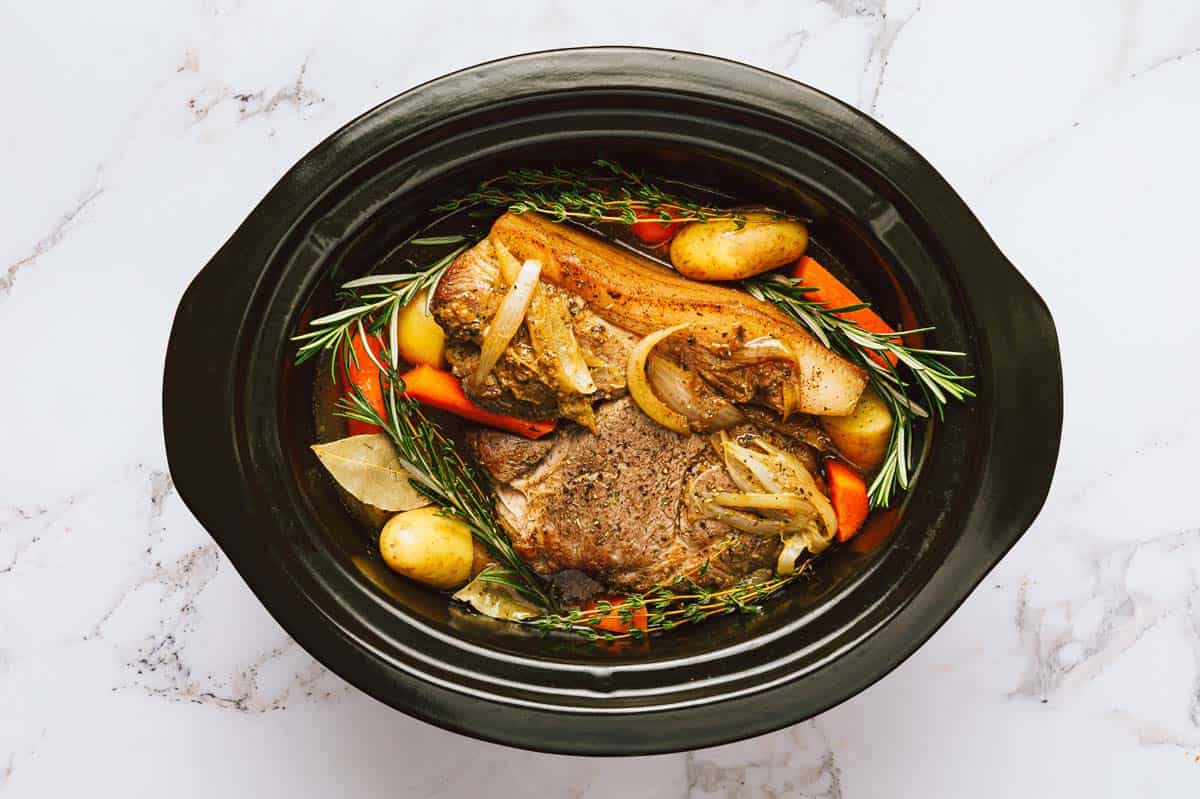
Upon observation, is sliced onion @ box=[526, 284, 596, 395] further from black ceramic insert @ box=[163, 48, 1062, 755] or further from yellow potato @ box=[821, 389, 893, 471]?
yellow potato @ box=[821, 389, 893, 471]

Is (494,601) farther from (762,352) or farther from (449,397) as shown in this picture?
(762,352)

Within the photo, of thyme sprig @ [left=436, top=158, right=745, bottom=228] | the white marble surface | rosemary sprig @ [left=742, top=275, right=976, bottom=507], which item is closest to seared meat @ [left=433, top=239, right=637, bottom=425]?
thyme sprig @ [left=436, top=158, right=745, bottom=228]

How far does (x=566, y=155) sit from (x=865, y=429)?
2.76 ft

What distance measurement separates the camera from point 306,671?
2.33 m

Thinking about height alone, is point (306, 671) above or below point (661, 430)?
below

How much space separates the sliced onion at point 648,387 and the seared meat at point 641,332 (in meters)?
0.02

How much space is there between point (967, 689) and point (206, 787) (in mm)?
1900

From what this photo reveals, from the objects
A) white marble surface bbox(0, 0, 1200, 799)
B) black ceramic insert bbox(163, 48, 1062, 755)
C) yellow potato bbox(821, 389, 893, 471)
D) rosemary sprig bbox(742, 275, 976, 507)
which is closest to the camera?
black ceramic insert bbox(163, 48, 1062, 755)

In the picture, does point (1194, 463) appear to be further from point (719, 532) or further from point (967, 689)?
point (719, 532)

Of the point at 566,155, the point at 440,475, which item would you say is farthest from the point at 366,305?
the point at 566,155

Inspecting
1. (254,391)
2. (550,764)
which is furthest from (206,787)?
(254,391)

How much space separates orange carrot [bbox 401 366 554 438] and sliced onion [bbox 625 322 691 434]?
0.20 meters

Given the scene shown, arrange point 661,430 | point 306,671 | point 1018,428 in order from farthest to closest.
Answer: point 306,671
point 661,430
point 1018,428

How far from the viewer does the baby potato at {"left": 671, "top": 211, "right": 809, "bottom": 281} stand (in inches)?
78.0
